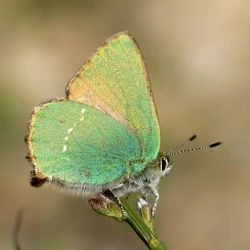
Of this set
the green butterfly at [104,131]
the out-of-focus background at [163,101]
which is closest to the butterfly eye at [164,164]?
the green butterfly at [104,131]

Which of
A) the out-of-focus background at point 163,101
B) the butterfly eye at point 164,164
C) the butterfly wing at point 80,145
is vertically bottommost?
the out-of-focus background at point 163,101

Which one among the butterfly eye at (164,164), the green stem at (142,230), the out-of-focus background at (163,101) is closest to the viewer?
the green stem at (142,230)

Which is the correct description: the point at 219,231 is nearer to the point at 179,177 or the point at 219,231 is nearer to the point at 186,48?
the point at 179,177

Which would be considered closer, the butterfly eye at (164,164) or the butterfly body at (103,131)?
the butterfly body at (103,131)

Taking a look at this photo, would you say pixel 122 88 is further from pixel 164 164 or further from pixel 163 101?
pixel 163 101

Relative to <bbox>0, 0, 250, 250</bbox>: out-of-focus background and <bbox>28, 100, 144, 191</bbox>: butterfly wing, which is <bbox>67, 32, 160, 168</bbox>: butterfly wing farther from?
<bbox>0, 0, 250, 250</bbox>: out-of-focus background

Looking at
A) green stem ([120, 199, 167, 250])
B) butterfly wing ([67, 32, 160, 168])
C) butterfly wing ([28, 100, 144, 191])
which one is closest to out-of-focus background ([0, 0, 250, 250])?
butterfly wing ([28, 100, 144, 191])

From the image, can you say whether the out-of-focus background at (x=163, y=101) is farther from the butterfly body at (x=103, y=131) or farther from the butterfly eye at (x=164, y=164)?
the butterfly eye at (x=164, y=164)

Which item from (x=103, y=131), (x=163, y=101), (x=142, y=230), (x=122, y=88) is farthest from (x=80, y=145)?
(x=163, y=101)
